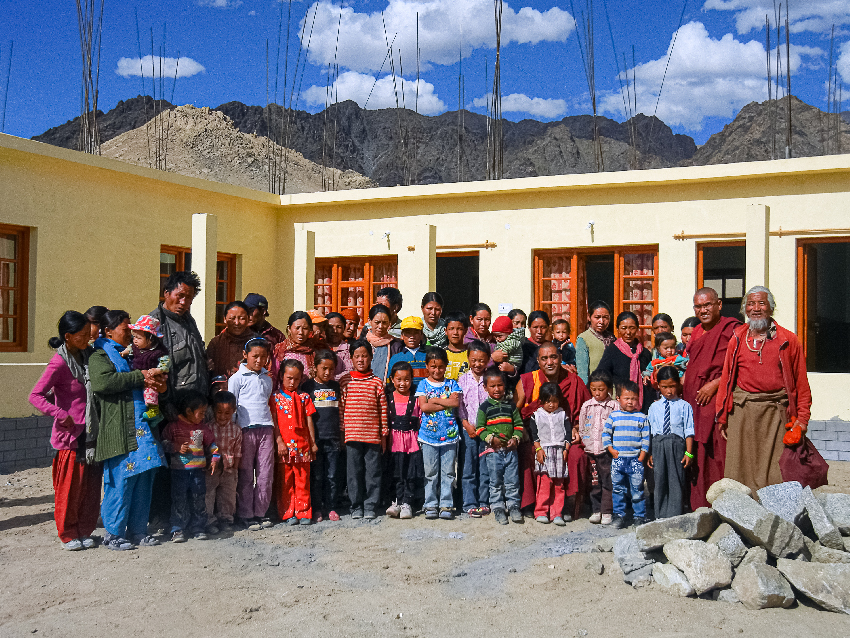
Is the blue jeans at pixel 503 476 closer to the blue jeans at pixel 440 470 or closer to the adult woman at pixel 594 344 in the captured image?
the blue jeans at pixel 440 470

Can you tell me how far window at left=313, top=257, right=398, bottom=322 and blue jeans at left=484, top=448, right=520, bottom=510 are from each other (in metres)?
5.07

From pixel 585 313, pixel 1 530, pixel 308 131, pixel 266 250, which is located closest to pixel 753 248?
pixel 585 313

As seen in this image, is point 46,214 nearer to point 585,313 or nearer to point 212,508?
point 212,508

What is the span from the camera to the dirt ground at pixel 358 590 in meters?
3.41

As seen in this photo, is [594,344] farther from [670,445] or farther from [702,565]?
[702,565]

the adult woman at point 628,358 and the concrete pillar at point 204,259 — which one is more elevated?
the concrete pillar at point 204,259

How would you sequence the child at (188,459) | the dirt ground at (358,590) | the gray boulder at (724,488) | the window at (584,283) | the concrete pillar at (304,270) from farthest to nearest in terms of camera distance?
the concrete pillar at (304,270) → the window at (584,283) → the child at (188,459) → the gray boulder at (724,488) → the dirt ground at (358,590)

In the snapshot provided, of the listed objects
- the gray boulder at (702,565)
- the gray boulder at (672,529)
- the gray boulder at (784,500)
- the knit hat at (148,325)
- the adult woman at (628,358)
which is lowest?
the gray boulder at (702,565)

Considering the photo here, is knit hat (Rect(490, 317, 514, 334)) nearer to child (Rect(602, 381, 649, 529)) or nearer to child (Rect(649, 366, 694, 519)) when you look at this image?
child (Rect(602, 381, 649, 529))

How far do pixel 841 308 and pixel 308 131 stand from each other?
131ft

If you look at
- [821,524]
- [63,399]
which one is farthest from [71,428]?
[821,524]

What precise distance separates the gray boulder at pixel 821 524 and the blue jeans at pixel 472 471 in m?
2.02

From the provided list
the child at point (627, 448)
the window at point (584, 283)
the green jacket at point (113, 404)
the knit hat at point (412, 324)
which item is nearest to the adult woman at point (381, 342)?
the knit hat at point (412, 324)

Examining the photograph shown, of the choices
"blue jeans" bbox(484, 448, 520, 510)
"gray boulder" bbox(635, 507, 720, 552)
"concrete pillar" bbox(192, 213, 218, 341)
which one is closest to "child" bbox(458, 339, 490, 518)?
"blue jeans" bbox(484, 448, 520, 510)
